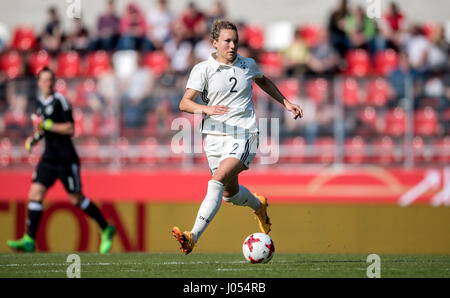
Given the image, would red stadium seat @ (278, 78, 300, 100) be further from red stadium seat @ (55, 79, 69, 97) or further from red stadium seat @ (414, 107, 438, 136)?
red stadium seat @ (55, 79, 69, 97)

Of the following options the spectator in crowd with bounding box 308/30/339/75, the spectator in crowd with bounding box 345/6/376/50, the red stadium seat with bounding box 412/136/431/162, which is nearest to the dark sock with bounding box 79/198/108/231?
the red stadium seat with bounding box 412/136/431/162

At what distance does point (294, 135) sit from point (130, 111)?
2913 millimetres

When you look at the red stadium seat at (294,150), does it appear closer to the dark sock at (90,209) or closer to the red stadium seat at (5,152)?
the dark sock at (90,209)

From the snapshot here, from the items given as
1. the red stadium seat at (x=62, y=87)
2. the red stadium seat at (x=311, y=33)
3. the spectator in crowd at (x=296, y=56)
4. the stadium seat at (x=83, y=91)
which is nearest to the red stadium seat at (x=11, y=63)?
the red stadium seat at (x=62, y=87)

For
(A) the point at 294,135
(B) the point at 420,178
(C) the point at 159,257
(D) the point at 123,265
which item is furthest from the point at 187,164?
(D) the point at 123,265

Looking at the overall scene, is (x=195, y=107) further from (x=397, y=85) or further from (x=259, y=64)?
(x=259, y=64)

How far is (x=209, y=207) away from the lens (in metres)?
8.00

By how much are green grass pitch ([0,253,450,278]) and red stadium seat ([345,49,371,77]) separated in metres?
7.72

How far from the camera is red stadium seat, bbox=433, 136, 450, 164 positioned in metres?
14.2

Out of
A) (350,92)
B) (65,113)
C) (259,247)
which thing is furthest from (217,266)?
(350,92)

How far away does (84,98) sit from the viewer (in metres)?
15.0

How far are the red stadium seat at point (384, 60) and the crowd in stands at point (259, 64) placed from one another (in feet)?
0.07

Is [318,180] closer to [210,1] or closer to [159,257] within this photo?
[159,257]

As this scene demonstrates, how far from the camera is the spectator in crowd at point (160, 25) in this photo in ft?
59.3
